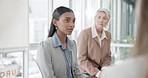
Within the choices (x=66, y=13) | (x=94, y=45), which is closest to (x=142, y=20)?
(x=66, y=13)

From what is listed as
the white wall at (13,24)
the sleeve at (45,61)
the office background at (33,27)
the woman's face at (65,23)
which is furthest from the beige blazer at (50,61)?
the white wall at (13,24)

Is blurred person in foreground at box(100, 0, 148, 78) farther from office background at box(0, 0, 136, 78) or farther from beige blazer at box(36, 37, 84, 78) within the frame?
beige blazer at box(36, 37, 84, 78)

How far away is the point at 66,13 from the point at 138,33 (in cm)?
150

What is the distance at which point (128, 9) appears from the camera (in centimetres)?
405

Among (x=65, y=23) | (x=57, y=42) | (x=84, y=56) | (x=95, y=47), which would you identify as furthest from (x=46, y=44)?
(x=95, y=47)

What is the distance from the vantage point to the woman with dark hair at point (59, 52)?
1823mm

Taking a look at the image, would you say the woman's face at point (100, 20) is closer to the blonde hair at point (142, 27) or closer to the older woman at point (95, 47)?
the older woman at point (95, 47)

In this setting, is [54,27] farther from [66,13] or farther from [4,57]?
[4,57]

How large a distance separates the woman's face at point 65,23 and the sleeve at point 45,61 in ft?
0.73

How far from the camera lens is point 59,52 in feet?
6.19

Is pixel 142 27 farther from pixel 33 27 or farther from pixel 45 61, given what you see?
pixel 33 27

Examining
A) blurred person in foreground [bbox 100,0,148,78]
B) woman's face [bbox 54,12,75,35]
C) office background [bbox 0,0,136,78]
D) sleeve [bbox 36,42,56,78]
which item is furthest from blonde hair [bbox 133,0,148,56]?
woman's face [bbox 54,12,75,35]

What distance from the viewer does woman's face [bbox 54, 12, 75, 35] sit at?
198 centimetres

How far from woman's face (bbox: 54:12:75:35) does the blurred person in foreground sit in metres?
1.39
